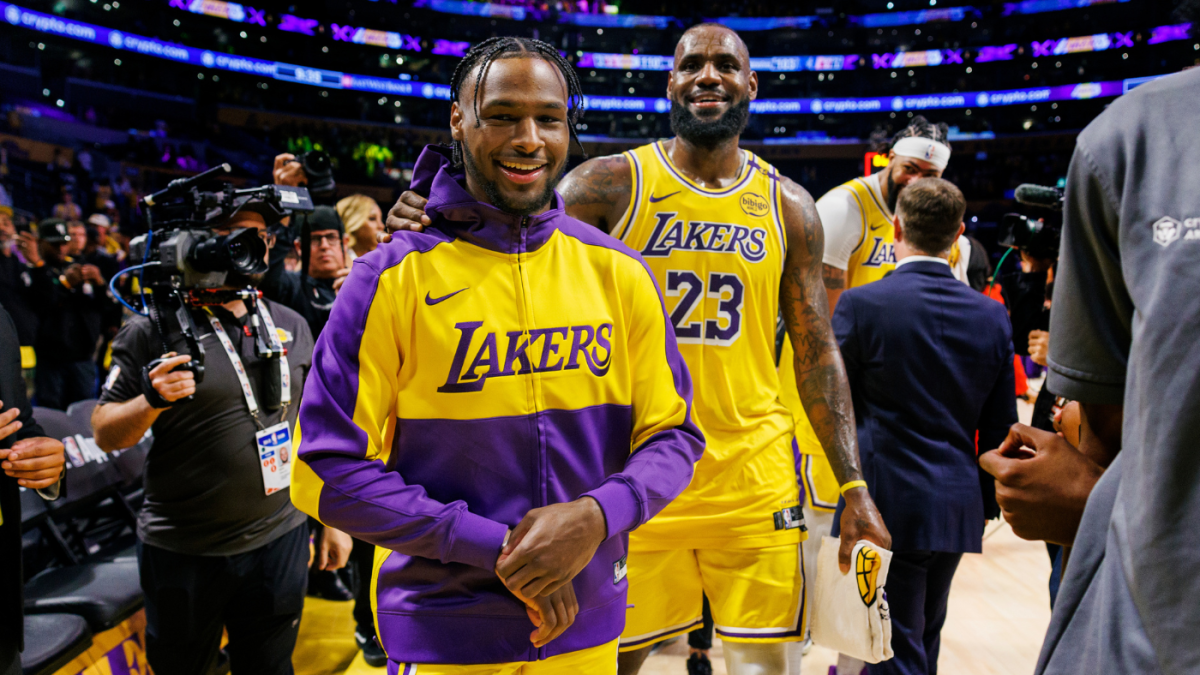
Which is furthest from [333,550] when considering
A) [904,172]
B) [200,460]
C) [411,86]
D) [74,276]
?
[411,86]

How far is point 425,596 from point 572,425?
40 cm

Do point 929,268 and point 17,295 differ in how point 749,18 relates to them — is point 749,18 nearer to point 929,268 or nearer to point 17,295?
point 17,295

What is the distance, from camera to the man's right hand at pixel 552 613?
1.25m

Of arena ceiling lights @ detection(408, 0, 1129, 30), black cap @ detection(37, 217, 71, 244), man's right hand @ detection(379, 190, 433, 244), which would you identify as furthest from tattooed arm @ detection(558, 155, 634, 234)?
arena ceiling lights @ detection(408, 0, 1129, 30)

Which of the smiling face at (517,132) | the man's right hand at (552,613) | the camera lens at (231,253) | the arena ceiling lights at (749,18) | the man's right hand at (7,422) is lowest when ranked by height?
the man's right hand at (552,613)

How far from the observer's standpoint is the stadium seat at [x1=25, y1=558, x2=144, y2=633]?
9.00 feet

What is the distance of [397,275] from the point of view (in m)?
1.34

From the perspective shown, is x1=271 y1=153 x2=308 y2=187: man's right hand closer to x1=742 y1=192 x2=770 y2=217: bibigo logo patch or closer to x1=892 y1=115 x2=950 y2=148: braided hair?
x1=742 y1=192 x2=770 y2=217: bibigo logo patch

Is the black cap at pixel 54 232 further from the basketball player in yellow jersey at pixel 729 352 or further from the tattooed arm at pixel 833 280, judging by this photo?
the tattooed arm at pixel 833 280

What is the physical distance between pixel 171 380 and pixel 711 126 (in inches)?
69.6

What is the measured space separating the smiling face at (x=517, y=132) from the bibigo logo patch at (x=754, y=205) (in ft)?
3.04

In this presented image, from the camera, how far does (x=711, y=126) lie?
89.1 inches

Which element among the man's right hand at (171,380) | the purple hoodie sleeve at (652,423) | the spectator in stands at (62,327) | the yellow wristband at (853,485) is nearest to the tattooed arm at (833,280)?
the yellow wristband at (853,485)

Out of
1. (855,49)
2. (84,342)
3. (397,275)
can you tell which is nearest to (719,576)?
(397,275)
